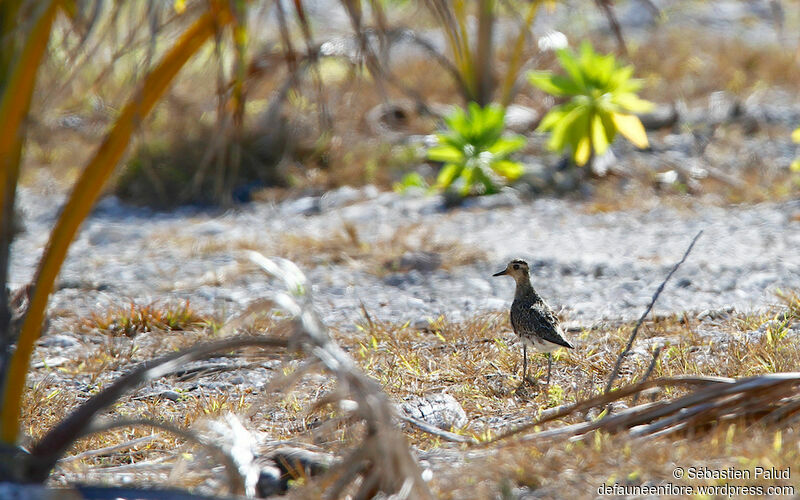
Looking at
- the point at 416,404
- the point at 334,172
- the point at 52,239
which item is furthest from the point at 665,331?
the point at 334,172

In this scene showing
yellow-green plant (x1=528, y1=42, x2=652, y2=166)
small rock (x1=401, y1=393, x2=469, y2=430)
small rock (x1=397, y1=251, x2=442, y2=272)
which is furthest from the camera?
yellow-green plant (x1=528, y1=42, x2=652, y2=166)

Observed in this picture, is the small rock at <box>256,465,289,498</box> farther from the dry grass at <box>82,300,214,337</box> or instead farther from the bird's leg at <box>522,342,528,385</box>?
the dry grass at <box>82,300,214,337</box>

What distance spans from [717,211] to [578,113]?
44.4 inches

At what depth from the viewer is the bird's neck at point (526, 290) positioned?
3584 mm

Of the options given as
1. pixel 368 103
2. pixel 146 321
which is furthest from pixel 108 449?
pixel 368 103

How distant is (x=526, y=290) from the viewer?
3.62 meters

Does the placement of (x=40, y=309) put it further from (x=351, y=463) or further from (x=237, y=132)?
(x=351, y=463)

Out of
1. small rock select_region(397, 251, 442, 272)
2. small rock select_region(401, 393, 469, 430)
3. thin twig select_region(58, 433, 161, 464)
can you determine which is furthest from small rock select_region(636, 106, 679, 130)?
thin twig select_region(58, 433, 161, 464)

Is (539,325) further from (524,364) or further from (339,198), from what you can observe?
(339,198)

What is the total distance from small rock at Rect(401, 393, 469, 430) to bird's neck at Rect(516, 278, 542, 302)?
0.58m

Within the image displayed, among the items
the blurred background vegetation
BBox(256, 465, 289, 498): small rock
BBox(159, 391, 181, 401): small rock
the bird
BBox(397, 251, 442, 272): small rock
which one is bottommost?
BBox(397, 251, 442, 272): small rock

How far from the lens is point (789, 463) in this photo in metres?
2.29

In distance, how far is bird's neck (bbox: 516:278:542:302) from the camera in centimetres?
358

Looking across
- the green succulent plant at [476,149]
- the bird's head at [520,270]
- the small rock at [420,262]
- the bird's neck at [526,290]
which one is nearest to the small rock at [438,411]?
the bird's neck at [526,290]
